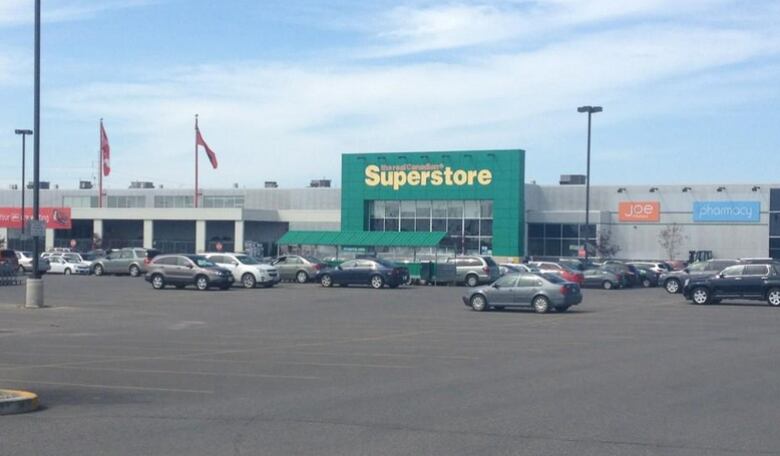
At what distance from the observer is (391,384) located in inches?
596

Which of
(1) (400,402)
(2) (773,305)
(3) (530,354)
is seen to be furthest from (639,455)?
(2) (773,305)

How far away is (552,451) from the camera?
10102 mm

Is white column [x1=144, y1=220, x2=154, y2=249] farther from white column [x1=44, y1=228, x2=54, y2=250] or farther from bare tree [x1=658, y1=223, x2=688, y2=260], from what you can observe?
bare tree [x1=658, y1=223, x2=688, y2=260]

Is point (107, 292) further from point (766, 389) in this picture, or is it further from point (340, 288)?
point (766, 389)

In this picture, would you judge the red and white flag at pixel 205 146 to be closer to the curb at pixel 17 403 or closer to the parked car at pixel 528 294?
the parked car at pixel 528 294

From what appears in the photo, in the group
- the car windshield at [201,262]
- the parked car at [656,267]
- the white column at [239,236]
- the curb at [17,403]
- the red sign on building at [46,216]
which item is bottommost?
the curb at [17,403]

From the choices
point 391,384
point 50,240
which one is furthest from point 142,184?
point 391,384

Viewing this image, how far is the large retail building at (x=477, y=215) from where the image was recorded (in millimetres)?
75812

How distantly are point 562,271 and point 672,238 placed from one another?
3143 centimetres

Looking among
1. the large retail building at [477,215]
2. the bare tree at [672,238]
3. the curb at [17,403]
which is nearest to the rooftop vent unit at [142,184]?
the large retail building at [477,215]

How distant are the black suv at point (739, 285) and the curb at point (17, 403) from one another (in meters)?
29.2

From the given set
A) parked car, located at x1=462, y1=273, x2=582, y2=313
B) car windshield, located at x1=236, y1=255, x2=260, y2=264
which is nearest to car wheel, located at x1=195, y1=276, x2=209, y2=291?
car windshield, located at x1=236, y1=255, x2=260, y2=264

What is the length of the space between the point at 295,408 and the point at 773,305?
2751 centimetres

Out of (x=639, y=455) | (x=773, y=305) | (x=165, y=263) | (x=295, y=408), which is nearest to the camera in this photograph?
Answer: (x=639, y=455)
